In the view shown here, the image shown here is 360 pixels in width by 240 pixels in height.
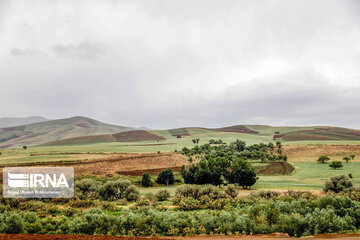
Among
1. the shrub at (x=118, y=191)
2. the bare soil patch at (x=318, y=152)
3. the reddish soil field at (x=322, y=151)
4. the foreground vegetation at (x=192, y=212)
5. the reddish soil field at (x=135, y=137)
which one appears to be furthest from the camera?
the reddish soil field at (x=135, y=137)

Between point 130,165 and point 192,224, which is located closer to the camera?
point 192,224

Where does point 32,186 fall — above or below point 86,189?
above

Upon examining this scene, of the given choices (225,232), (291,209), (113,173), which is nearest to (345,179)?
(291,209)

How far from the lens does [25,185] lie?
28109mm

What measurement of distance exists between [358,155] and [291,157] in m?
15.5

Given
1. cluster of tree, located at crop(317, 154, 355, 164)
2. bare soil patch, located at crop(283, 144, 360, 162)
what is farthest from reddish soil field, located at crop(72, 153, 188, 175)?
cluster of tree, located at crop(317, 154, 355, 164)

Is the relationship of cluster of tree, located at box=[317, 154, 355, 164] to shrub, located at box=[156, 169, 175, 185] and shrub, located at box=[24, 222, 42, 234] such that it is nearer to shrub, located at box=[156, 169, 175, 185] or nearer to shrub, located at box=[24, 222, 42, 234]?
shrub, located at box=[156, 169, 175, 185]

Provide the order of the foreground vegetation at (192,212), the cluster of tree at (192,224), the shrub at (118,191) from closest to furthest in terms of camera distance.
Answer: the cluster of tree at (192,224) < the foreground vegetation at (192,212) < the shrub at (118,191)

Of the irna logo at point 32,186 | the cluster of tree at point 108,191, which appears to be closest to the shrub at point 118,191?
the cluster of tree at point 108,191

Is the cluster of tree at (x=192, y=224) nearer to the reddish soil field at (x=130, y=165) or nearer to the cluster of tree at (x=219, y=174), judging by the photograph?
the cluster of tree at (x=219, y=174)

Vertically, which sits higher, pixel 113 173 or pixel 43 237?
pixel 43 237

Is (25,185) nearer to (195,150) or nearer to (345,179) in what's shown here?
(345,179)

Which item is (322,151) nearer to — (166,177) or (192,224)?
(166,177)

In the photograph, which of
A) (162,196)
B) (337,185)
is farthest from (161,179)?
(337,185)
